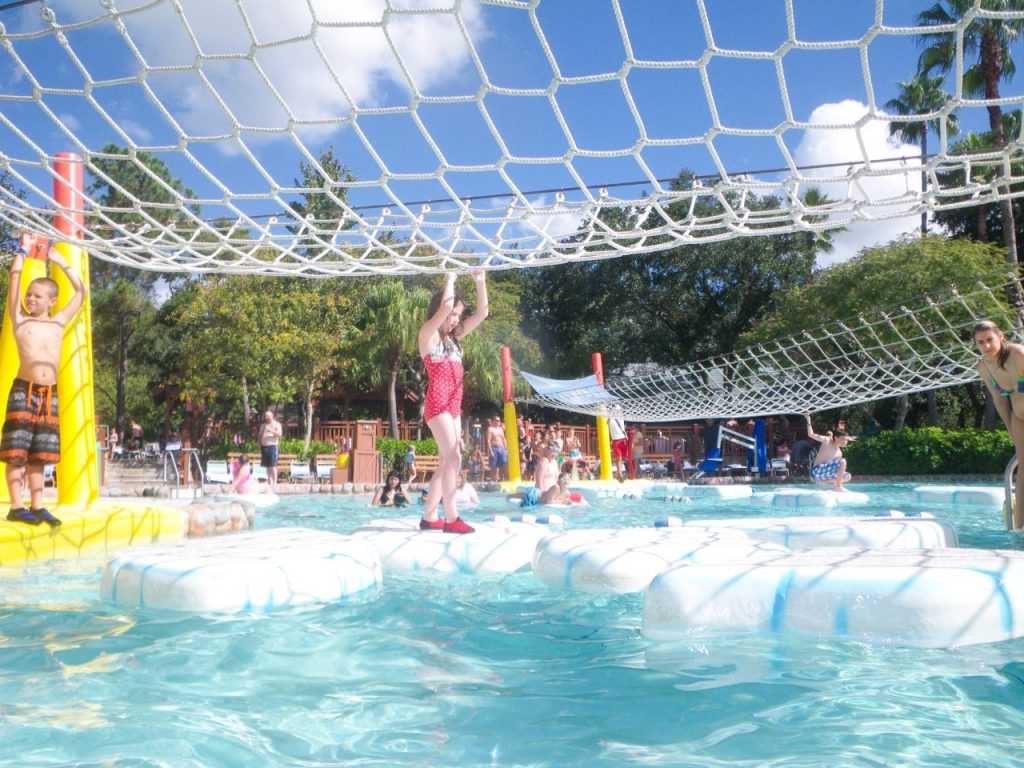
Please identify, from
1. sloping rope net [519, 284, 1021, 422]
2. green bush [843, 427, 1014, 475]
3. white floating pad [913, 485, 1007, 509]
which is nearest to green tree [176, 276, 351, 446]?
sloping rope net [519, 284, 1021, 422]

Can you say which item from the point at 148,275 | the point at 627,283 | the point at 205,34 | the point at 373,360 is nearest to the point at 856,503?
the point at 205,34

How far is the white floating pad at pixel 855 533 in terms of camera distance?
4605 millimetres

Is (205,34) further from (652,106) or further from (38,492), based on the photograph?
(38,492)

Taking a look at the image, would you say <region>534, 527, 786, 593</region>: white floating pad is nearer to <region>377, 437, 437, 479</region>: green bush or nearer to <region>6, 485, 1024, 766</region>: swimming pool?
<region>6, 485, 1024, 766</region>: swimming pool

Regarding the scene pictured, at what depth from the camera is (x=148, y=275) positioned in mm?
32188

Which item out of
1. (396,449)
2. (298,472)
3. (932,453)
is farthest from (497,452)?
(932,453)

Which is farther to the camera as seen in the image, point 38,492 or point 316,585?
point 38,492

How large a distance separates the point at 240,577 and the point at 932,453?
16164 mm

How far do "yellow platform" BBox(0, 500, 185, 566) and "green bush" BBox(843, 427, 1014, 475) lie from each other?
14.5m

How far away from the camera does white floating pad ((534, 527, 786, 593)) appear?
364cm

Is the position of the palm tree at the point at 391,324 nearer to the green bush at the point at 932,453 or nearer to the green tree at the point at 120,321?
the green tree at the point at 120,321

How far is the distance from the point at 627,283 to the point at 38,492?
1064 inches

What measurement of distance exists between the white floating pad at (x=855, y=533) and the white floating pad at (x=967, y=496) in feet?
15.3

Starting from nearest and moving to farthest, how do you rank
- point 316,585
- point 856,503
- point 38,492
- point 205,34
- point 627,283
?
point 205,34 → point 316,585 → point 38,492 → point 856,503 → point 627,283
